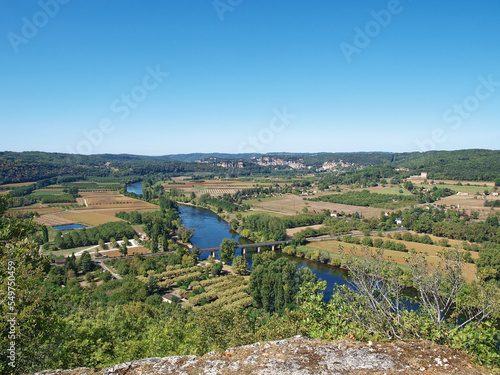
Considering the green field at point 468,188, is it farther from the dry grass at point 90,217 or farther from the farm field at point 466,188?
the dry grass at point 90,217

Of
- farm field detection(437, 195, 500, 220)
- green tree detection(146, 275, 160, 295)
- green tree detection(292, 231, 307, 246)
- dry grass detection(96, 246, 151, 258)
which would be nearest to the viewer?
green tree detection(146, 275, 160, 295)

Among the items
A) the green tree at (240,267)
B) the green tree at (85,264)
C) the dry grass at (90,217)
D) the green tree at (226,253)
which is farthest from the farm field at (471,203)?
the dry grass at (90,217)

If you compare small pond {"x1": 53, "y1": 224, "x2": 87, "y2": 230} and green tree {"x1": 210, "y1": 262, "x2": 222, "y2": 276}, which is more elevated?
green tree {"x1": 210, "y1": 262, "x2": 222, "y2": 276}

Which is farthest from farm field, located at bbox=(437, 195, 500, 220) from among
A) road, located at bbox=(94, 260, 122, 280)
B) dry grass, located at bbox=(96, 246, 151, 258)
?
road, located at bbox=(94, 260, 122, 280)

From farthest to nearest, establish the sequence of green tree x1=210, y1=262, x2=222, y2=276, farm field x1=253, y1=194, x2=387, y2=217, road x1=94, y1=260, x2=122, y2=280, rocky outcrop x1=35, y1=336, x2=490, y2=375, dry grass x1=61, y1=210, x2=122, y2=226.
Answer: farm field x1=253, y1=194, x2=387, y2=217, dry grass x1=61, y1=210, x2=122, y2=226, green tree x1=210, y1=262, x2=222, y2=276, road x1=94, y1=260, x2=122, y2=280, rocky outcrop x1=35, y1=336, x2=490, y2=375

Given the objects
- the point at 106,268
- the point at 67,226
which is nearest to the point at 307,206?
the point at 67,226

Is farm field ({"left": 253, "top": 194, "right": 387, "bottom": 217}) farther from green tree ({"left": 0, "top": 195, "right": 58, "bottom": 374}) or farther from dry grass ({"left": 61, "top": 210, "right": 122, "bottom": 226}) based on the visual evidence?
green tree ({"left": 0, "top": 195, "right": 58, "bottom": 374})

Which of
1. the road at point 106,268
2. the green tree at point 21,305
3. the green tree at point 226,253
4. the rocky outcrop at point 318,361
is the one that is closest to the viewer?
the rocky outcrop at point 318,361

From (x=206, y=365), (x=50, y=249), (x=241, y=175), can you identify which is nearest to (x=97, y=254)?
(x=50, y=249)

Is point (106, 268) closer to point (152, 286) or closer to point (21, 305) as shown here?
point (152, 286)

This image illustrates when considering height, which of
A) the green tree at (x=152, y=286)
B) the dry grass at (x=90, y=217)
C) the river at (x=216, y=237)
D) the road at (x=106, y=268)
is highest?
the green tree at (x=152, y=286)
